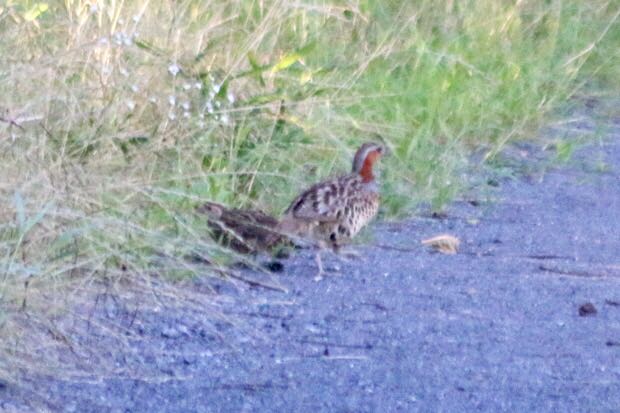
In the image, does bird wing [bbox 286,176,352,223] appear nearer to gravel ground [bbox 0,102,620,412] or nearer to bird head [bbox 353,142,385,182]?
gravel ground [bbox 0,102,620,412]

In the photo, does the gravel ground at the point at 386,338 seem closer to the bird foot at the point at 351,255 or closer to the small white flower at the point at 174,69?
the bird foot at the point at 351,255

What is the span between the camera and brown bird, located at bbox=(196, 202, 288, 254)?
247 inches

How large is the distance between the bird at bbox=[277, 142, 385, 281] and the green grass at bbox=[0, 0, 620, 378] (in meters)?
0.28

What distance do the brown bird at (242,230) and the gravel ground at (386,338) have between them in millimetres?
140

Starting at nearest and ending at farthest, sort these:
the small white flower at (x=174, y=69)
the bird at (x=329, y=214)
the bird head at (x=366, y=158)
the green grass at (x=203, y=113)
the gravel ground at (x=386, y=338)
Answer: the gravel ground at (x=386, y=338) → the green grass at (x=203, y=113) → the small white flower at (x=174, y=69) → the bird at (x=329, y=214) → the bird head at (x=366, y=158)

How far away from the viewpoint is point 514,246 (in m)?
6.85

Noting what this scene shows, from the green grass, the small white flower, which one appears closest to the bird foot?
the green grass

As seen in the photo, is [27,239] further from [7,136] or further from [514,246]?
[514,246]

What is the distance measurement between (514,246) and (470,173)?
1578 millimetres

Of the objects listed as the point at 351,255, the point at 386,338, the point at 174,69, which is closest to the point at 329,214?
the point at 351,255

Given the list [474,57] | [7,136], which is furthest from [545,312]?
[474,57]

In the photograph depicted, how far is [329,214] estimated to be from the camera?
6562 millimetres

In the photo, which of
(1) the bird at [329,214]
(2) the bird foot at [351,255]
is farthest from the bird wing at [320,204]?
(2) the bird foot at [351,255]

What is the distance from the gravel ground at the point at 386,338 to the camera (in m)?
4.58
